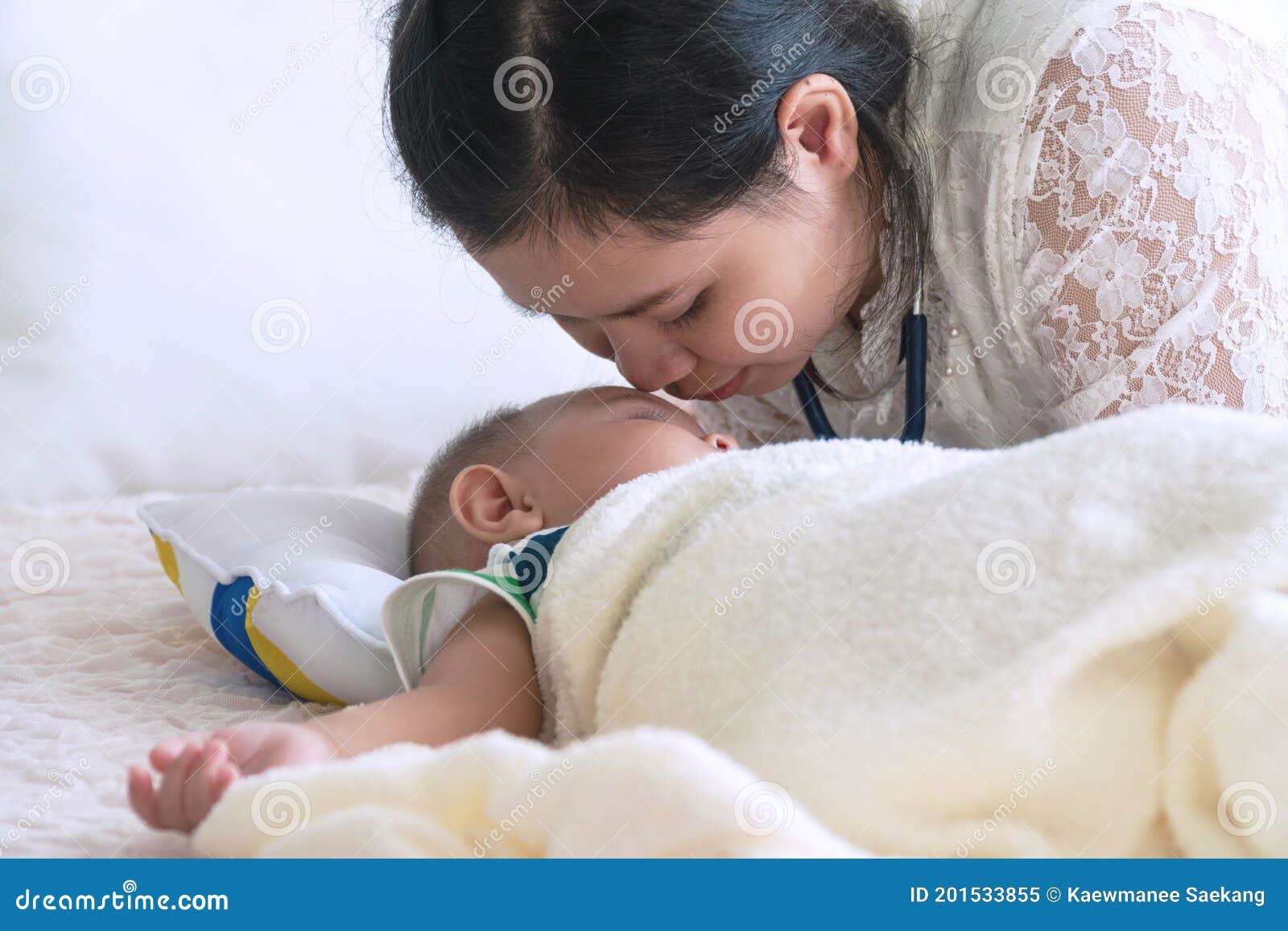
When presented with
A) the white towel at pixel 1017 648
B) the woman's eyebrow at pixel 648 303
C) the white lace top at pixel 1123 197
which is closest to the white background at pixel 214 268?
the woman's eyebrow at pixel 648 303

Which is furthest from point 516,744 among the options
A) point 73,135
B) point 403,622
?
point 73,135

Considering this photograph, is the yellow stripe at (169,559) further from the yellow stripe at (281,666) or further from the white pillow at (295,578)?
the yellow stripe at (281,666)

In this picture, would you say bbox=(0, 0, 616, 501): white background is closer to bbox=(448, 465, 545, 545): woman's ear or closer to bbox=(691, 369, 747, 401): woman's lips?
bbox=(691, 369, 747, 401): woman's lips

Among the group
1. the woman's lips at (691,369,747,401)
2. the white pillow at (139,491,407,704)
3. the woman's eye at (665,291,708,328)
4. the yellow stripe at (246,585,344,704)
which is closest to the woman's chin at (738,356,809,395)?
the woman's lips at (691,369,747,401)

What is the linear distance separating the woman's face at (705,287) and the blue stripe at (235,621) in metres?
0.34

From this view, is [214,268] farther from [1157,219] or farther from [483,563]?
[1157,219]

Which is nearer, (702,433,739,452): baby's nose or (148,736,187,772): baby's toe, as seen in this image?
(148,736,187,772): baby's toe

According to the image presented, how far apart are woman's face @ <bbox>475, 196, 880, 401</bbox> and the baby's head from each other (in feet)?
0.22

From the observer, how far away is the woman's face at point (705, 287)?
0.99 metres

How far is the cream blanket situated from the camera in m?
0.50

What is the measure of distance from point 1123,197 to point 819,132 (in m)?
0.26
